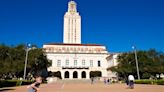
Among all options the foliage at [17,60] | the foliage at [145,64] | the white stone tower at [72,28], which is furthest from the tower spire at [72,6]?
the foliage at [17,60]

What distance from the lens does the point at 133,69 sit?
259ft

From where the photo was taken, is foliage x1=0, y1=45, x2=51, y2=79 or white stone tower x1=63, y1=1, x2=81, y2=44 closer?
foliage x1=0, y1=45, x2=51, y2=79

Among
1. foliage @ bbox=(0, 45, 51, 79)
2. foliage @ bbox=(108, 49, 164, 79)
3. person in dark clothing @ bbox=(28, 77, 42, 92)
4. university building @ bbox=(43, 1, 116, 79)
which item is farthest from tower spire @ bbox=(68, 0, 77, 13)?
person in dark clothing @ bbox=(28, 77, 42, 92)

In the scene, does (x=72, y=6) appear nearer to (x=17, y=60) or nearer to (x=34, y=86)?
(x=17, y=60)

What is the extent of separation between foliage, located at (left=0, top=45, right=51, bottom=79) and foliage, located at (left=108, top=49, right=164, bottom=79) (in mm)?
23260

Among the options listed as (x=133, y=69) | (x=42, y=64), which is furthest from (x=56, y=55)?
(x=133, y=69)

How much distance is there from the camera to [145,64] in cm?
7844

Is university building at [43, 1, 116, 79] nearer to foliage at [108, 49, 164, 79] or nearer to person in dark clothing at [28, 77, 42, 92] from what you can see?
foliage at [108, 49, 164, 79]

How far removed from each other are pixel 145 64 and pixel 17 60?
3398 cm

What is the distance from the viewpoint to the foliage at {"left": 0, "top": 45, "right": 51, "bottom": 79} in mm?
66375

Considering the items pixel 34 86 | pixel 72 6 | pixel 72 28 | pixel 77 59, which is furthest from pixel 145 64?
pixel 72 6

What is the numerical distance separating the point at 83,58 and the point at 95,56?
5.37 meters

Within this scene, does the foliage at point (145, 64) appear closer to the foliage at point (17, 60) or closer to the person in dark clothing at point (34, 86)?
the foliage at point (17, 60)

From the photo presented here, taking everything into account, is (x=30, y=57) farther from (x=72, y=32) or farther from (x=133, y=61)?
(x=72, y=32)
